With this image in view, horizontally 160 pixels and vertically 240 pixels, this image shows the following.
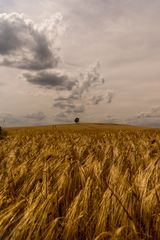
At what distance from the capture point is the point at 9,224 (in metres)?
2.67

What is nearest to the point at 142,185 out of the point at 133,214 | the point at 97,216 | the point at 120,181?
the point at 120,181

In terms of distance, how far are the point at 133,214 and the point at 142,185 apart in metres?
0.44

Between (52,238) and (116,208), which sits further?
(116,208)

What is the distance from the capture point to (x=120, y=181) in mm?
3467

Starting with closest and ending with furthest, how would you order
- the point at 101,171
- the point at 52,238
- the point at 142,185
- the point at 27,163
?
the point at 52,238 → the point at 142,185 → the point at 101,171 → the point at 27,163

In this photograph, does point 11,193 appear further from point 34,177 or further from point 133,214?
point 133,214

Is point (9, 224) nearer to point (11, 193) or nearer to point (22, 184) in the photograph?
point (11, 193)

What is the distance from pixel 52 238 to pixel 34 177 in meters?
1.57

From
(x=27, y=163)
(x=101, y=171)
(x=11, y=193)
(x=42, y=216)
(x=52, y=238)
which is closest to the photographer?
(x=52, y=238)

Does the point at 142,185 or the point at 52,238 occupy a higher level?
the point at 142,185

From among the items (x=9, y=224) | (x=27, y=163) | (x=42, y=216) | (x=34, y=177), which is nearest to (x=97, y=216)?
(x=42, y=216)

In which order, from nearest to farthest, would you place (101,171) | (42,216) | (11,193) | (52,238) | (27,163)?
1. (52,238)
2. (42,216)
3. (11,193)
4. (101,171)
5. (27,163)

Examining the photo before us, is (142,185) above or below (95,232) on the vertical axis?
above

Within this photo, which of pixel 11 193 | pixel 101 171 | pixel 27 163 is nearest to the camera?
pixel 11 193
